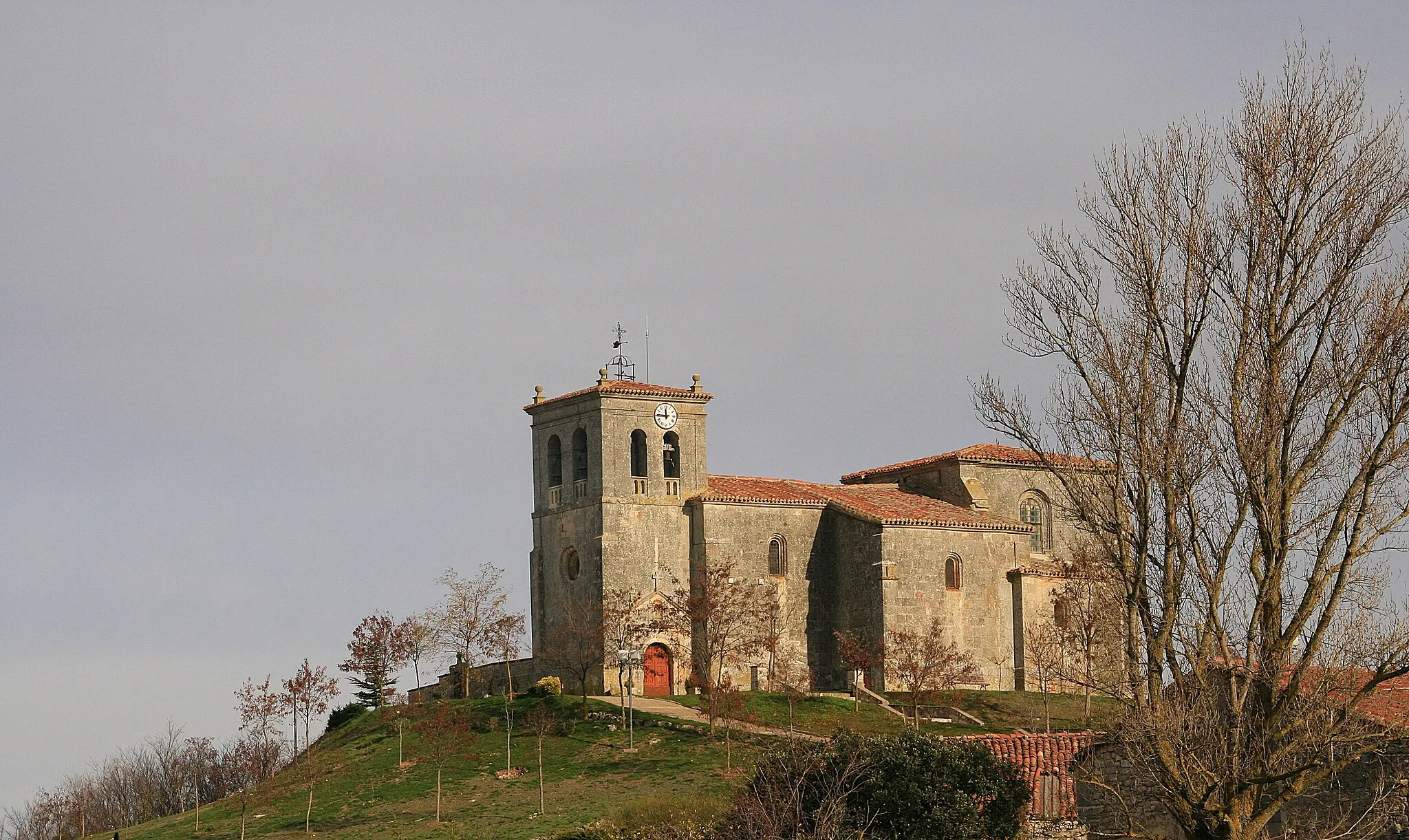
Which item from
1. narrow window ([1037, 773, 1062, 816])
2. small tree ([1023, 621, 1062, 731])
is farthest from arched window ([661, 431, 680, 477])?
narrow window ([1037, 773, 1062, 816])

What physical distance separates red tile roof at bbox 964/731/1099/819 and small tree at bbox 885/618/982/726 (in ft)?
33.4

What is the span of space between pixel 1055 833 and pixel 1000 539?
25.5 metres

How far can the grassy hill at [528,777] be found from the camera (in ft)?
145

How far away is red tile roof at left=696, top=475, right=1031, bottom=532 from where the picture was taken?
2395 inches

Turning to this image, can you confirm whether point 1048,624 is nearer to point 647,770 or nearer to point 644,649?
point 644,649

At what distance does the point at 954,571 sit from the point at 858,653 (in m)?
5.52

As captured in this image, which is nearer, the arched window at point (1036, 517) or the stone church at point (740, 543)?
the stone church at point (740, 543)

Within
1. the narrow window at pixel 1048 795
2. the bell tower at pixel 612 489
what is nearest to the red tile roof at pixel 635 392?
the bell tower at pixel 612 489

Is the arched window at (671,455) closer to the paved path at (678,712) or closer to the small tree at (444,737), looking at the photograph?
the paved path at (678,712)

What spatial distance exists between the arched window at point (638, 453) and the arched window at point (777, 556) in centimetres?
490

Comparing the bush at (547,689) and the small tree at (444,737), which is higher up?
the bush at (547,689)

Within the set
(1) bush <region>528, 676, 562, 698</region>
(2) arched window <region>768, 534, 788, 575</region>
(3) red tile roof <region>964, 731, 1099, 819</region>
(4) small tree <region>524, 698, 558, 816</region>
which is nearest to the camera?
(3) red tile roof <region>964, 731, 1099, 819</region>

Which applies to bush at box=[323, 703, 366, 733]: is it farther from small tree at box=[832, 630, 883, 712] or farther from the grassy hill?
small tree at box=[832, 630, 883, 712]

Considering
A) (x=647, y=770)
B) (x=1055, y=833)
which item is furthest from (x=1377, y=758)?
(x=647, y=770)
